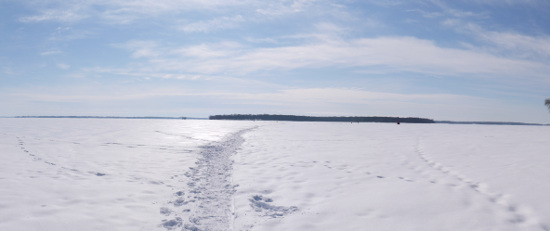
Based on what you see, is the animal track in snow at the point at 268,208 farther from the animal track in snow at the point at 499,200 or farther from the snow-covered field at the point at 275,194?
the animal track in snow at the point at 499,200

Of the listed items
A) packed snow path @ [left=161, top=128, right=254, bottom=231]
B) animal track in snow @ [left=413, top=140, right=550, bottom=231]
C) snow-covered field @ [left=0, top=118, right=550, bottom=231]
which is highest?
animal track in snow @ [left=413, top=140, right=550, bottom=231]

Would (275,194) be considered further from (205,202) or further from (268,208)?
(205,202)

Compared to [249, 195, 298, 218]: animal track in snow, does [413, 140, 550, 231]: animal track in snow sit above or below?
above

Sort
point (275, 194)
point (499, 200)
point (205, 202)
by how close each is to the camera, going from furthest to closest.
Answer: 1. point (275, 194)
2. point (205, 202)
3. point (499, 200)

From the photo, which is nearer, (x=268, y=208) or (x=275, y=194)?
(x=268, y=208)

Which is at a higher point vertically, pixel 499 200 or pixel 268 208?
pixel 499 200

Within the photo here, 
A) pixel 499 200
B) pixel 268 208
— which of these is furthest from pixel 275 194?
pixel 499 200

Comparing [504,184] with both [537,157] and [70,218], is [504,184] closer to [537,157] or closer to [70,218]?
[537,157]

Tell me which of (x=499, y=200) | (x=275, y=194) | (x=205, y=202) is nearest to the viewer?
(x=499, y=200)

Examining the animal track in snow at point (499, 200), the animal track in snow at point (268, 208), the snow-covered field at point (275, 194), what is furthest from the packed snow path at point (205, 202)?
the animal track in snow at point (499, 200)

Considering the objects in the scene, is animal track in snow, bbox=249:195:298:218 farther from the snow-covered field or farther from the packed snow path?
the packed snow path

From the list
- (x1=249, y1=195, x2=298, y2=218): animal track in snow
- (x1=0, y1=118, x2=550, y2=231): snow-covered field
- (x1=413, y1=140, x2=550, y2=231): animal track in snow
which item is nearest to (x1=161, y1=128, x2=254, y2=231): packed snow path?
(x1=0, y1=118, x2=550, y2=231): snow-covered field

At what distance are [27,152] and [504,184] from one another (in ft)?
50.7

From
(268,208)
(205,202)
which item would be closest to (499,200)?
(268,208)
